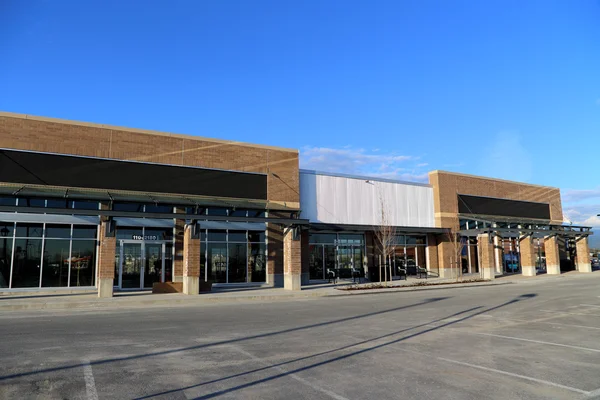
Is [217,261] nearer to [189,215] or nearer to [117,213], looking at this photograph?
[189,215]

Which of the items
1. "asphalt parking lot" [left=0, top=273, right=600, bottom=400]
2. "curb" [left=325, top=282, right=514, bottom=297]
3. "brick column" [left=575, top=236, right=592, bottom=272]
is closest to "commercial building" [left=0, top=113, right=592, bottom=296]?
"curb" [left=325, top=282, right=514, bottom=297]

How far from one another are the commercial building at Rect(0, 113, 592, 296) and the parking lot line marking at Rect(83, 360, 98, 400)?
12.5 meters

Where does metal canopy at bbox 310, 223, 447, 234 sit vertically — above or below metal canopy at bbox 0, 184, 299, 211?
below

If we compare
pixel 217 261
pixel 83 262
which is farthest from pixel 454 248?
pixel 83 262

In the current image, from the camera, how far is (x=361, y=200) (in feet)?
101

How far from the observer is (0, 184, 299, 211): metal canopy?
763 inches

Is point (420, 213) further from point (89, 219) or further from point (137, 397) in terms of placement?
point (137, 397)

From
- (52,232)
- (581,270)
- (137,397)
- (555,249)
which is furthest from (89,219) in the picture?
(581,270)

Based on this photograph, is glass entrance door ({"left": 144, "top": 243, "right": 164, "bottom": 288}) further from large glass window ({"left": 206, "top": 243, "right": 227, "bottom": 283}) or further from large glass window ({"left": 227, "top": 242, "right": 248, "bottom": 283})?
large glass window ({"left": 227, "top": 242, "right": 248, "bottom": 283})

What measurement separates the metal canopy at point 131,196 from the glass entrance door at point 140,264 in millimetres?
2636

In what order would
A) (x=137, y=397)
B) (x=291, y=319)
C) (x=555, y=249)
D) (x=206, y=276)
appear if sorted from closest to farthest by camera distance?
(x=137, y=397)
(x=291, y=319)
(x=206, y=276)
(x=555, y=249)

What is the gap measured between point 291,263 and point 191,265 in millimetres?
5503

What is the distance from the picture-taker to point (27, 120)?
20703 mm

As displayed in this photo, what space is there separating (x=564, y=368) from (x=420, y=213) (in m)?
27.2
